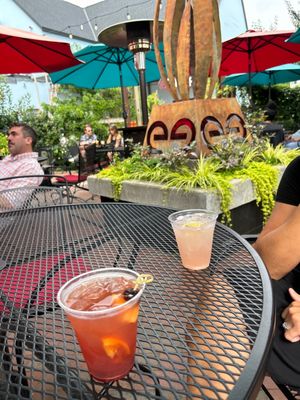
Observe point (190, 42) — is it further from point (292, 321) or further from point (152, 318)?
point (152, 318)

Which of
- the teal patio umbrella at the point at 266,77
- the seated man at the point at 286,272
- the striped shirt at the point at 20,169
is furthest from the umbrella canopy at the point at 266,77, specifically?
the seated man at the point at 286,272

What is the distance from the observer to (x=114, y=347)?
56 cm

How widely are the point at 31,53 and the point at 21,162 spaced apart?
264 centimetres

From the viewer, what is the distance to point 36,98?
18141 mm

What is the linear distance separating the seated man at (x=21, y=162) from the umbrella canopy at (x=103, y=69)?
403 cm

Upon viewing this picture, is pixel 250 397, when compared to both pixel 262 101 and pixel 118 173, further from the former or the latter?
pixel 262 101

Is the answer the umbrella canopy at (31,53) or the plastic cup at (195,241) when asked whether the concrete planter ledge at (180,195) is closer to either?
the plastic cup at (195,241)

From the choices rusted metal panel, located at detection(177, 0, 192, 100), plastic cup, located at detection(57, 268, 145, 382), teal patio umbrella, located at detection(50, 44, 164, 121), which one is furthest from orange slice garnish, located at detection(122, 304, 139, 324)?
teal patio umbrella, located at detection(50, 44, 164, 121)

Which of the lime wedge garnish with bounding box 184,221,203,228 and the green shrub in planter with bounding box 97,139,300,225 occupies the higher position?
the lime wedge garnish with bounding box 184,221,203,228

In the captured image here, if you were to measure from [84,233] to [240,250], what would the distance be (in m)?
0.67

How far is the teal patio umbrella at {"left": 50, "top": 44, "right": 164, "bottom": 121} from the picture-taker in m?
6.57

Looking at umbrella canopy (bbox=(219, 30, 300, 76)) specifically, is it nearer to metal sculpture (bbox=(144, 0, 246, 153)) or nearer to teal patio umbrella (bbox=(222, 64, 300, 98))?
teal patio umbrella (bbox=(222, 64, 300, 98))

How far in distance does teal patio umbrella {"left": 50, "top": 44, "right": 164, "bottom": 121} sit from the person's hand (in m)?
6.26

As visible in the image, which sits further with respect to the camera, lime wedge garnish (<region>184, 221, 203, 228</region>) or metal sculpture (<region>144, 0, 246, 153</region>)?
metal sculpture (<region>144, 0, 246, 153</region>)
